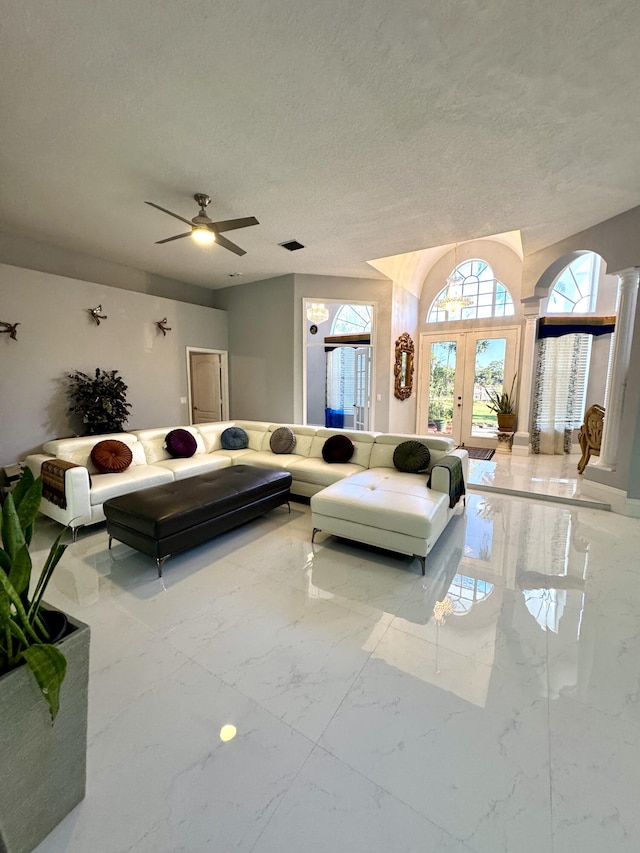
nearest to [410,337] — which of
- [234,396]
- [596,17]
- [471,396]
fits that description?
[471,396]

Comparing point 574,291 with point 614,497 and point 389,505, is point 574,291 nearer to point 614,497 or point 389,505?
point 614,497

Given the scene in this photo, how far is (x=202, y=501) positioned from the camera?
117 inches

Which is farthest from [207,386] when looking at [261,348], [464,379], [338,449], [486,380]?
[486,380]

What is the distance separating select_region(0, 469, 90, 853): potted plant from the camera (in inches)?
39.5

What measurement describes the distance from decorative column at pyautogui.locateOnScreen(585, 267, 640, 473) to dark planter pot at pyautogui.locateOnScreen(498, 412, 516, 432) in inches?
104

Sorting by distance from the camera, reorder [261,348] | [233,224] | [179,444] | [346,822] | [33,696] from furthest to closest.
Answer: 1. [261,348]
2. [179,444]
3. [233,224]
4. [346,822]
5. [33,696]

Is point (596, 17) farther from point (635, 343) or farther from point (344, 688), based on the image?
point (344, 688)

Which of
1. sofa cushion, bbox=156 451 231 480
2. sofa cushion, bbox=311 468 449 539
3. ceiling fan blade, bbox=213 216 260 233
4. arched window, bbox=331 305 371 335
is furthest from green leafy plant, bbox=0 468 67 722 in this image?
arched window, bbox=331 305 371 335

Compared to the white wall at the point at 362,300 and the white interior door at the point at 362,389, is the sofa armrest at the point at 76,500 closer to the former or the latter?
the white wall at the point at 362,300

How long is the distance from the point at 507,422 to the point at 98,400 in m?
6.76

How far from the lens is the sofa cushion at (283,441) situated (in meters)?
4.79

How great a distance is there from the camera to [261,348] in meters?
6.56

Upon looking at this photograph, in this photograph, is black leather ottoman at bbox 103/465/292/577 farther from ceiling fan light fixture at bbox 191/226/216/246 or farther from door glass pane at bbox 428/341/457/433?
door glass pane at bbox 428/341/457/433

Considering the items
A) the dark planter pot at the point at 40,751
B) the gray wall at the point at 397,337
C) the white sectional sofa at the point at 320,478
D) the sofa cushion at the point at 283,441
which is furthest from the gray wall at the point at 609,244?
the dark planter pot at the point at 40,751
